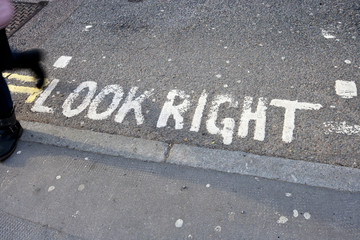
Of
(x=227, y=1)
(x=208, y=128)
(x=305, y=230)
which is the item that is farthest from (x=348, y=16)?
(x=305, y=230)

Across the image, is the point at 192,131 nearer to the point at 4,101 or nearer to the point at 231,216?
the point at 231,216

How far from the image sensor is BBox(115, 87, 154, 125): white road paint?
11.0ft

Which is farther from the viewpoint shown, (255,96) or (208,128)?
(255,96)

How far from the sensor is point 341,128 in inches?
122

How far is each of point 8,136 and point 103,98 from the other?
100cm

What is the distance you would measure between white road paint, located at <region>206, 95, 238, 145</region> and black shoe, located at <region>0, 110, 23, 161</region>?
6.01 feet

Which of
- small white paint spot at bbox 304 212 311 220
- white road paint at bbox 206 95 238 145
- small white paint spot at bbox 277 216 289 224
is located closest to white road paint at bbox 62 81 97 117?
white road paint at bbox 206 95 238 145

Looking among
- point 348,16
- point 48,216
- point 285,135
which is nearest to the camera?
point 48,216

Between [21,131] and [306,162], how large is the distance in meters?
2.70

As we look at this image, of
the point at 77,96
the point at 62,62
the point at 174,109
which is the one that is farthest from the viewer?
the point at 62,62

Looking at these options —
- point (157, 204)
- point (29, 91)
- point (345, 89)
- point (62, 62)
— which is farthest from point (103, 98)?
point (345, 89)

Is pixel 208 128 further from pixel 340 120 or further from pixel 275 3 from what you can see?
pixel 275 3

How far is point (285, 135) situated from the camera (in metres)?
3.06

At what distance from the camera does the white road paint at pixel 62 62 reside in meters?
4.16
